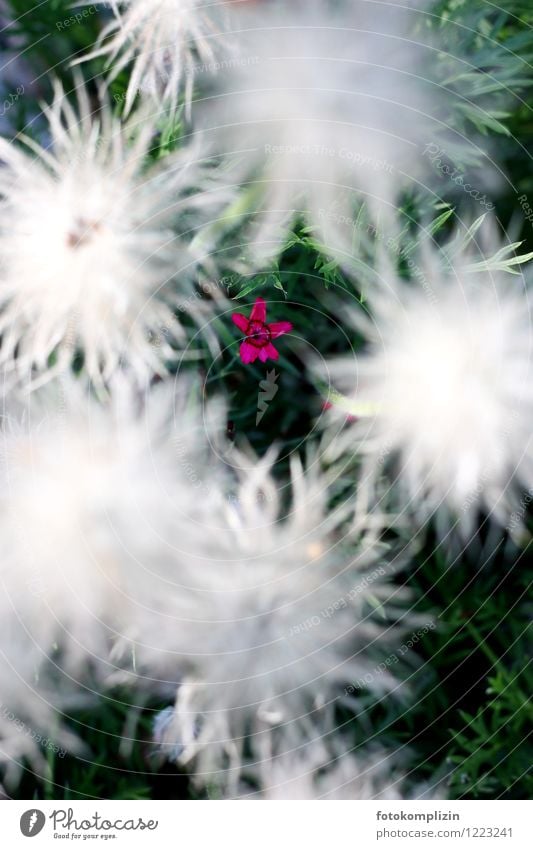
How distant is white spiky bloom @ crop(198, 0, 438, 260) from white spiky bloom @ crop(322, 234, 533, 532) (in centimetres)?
6

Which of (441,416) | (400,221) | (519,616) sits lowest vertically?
(519,616)

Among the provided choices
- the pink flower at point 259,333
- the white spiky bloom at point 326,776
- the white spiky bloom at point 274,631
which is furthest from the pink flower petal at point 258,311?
the white spiky bloom at point 326,776

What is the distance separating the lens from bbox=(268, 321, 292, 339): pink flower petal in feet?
1.96

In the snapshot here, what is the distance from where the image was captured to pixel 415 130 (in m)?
0.56

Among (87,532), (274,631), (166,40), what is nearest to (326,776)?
(274,631)

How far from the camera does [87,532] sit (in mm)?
592

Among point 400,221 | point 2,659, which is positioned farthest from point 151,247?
point 2,659

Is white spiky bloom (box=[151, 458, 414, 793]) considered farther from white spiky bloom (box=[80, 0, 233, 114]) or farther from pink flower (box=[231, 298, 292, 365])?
white spiky bloom (box=[80, 0, 233, 114])

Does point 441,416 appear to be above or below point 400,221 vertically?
below

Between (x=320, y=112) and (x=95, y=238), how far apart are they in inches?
6.4

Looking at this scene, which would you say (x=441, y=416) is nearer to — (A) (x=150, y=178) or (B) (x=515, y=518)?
(B) (x=515, y=518)

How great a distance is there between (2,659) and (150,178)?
33 centimetres

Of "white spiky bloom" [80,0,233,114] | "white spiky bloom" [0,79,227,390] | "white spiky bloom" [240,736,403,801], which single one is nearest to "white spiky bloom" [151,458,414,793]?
"white spiky bloom" [240,736,403,801]

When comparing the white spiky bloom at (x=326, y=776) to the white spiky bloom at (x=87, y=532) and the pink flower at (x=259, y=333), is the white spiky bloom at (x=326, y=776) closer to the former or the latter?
the white spiky bloom at (x=87, y=532)
